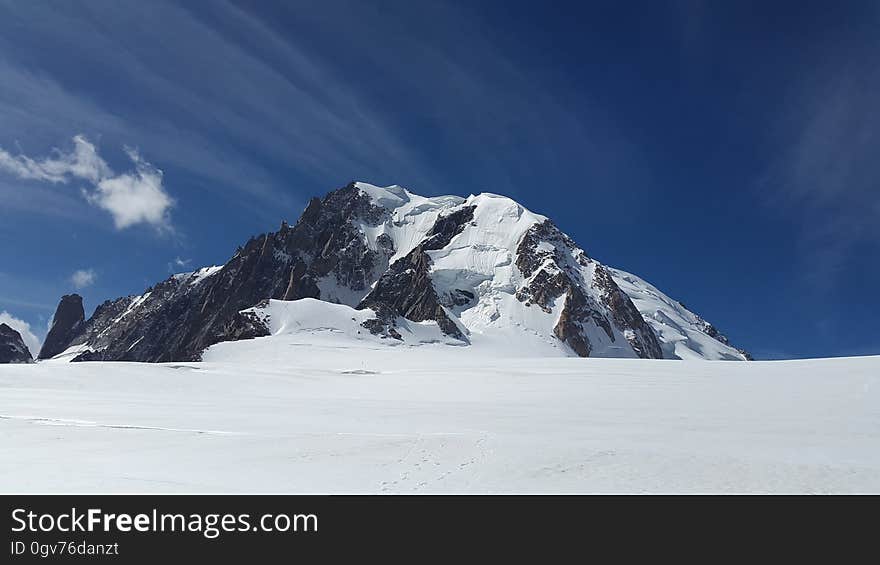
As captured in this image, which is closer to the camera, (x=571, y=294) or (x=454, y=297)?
(x=571, y=294)

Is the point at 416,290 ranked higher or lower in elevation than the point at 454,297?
higher

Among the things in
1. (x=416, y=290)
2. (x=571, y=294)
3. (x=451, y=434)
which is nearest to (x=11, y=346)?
(x=416, y=290)

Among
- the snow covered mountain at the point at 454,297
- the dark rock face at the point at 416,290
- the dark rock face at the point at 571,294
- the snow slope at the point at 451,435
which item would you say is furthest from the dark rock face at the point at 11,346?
the snow slope at the point at 451,435

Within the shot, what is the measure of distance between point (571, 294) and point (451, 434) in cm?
12162

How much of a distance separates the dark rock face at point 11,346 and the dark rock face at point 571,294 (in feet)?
429

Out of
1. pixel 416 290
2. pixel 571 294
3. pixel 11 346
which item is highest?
pixel 416 290

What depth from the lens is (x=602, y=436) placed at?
13.6 meters

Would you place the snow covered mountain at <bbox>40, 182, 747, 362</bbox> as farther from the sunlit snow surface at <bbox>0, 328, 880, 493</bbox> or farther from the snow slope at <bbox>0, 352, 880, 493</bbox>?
the snow slope at <bbox>0, 352, 880, 493</bbox>

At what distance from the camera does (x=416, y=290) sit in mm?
141250

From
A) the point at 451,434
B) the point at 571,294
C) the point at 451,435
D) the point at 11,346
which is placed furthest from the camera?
the point at 11,346

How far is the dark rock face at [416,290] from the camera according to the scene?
106250 millimetres

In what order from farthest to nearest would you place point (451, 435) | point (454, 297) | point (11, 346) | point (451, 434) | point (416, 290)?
point (416, 290) < point (454, 297) < point (11, 346) < point (451, 434) < point (451, 435)

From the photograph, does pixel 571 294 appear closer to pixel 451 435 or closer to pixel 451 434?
pixel 451 434

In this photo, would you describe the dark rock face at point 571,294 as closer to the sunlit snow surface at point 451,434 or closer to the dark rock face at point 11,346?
the sunlit snow surface at point 451,434
